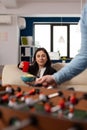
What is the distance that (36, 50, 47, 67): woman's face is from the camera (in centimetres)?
467

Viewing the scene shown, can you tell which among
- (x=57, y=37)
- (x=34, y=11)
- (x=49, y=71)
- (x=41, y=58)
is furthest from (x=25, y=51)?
(x=49, y=71)

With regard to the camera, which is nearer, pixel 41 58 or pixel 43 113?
pixel 43 113

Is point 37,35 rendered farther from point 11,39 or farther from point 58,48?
point 11,39

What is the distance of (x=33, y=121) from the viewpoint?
0.90 metres

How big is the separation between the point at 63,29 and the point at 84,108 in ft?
25.6

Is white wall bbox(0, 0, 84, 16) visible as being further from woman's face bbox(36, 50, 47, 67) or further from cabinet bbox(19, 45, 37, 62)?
woman's face bbox(36, 50, 47, 67)

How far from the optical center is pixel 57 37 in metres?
9.18

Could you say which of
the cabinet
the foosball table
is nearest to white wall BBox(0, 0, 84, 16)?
the cabinet

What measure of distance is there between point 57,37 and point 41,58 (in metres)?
4.60

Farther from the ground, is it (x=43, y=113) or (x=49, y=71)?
(x=43, y=113)

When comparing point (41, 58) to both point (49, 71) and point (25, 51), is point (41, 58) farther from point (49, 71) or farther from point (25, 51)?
point (25, 51)

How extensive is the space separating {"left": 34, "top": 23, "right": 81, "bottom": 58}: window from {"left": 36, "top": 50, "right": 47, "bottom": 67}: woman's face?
172 inches

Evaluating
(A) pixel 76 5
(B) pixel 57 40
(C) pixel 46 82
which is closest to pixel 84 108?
(C) pixel 46 82

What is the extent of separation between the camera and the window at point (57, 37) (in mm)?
9133
